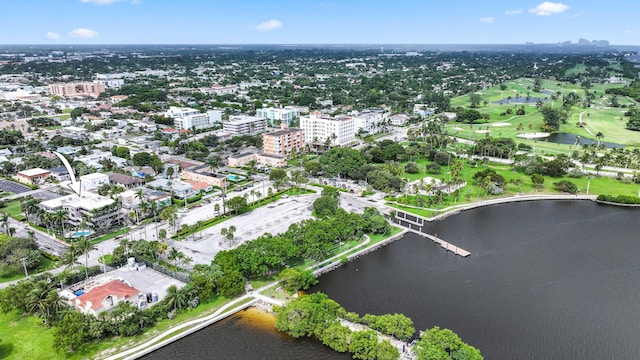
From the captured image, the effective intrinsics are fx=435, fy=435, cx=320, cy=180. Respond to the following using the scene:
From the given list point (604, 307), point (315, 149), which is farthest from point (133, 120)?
point (604, 307)

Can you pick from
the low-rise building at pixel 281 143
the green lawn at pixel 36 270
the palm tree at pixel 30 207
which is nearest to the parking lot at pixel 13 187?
the palm tree at pixel 30 207

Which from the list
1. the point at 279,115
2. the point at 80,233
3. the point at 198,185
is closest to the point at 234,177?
the point at 198,185

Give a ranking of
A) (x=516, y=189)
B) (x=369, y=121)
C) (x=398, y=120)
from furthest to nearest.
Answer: (x=398, y=120)
(x=369, y=121)
(x=516, y=189)

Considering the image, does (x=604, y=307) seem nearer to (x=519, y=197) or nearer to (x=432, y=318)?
(x=432, y=318)

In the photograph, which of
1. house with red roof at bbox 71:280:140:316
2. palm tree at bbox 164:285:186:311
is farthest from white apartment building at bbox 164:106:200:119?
palm tree at bbox 164:285:186:311

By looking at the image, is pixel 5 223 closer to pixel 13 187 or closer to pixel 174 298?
pixel 13 187

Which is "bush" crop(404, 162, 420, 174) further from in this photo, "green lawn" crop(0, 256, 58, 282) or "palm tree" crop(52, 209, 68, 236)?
"green lawn" crop(0, 256, 58, 282)

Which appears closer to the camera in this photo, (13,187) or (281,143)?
(13,187)
